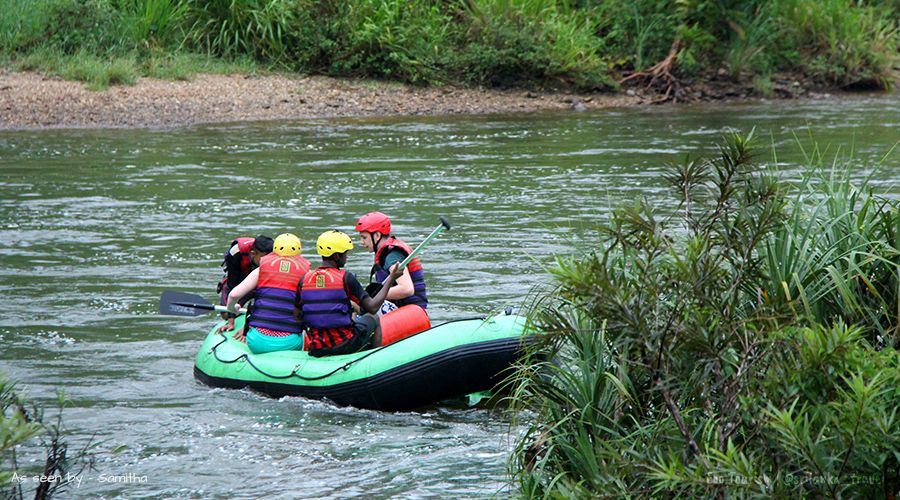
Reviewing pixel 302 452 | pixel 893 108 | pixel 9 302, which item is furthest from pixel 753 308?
pixel 893 108

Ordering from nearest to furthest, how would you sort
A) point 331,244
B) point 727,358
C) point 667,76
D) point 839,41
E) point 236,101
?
point 727,358 < point 331,244 < point 236,101 < point 667,76 < point 839,41

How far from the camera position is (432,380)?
25.7ft

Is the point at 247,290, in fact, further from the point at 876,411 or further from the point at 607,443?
the point at 876,411

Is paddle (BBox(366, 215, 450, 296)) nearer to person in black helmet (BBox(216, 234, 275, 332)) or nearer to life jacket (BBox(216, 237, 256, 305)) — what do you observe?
person in black helmet (BBox(216, 234, 275, 332))

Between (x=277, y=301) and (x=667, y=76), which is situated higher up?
(x=277, y=301)

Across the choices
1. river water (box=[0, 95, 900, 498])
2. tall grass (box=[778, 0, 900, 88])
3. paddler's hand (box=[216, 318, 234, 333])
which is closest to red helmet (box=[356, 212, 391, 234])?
paddler's hand (box=[216, 318, 234, 333])

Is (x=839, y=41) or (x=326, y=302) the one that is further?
(x=839, y=41)

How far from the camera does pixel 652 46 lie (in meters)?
25.3

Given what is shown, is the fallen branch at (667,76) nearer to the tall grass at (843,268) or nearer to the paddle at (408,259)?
the paddle at (408,259)

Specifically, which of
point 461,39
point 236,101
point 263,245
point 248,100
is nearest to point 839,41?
point 461,39

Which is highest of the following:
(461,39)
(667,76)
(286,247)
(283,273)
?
(286,247)

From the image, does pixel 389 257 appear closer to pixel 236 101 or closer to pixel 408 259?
pixel 408 259

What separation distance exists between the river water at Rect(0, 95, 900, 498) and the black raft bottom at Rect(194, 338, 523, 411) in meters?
0.11

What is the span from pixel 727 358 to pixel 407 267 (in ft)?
12.8
